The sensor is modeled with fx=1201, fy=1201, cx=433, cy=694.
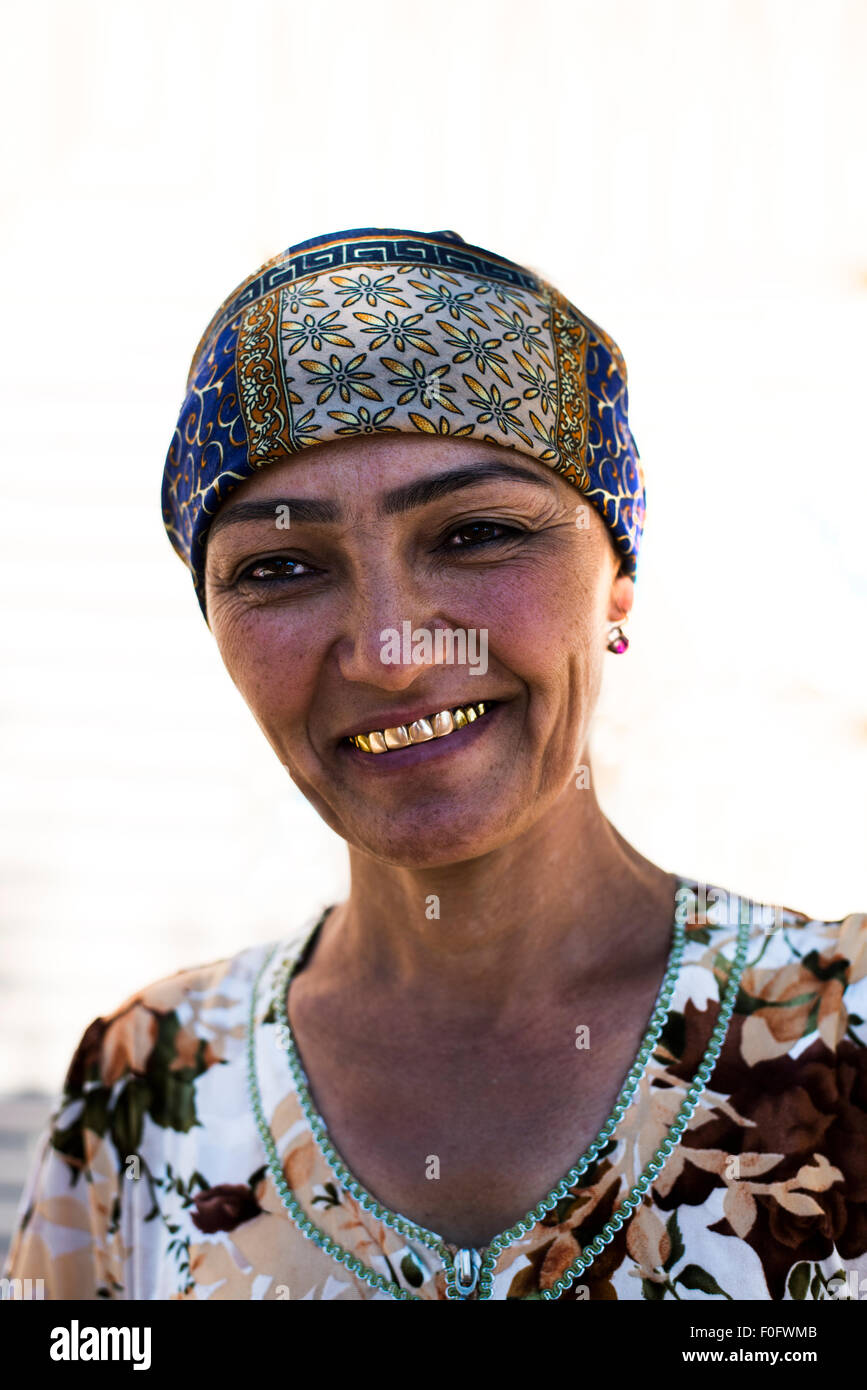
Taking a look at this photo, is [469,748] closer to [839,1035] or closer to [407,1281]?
[839,1035]

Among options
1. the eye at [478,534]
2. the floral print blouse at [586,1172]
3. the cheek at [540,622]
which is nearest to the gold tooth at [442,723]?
the cheek at [540,622]

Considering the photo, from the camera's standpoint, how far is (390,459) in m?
1.64

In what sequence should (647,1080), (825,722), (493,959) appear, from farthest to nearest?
(825,722)
(493,959)
(647,1080)

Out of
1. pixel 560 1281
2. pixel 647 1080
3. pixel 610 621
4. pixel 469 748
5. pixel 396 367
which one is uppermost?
pixel 396 367

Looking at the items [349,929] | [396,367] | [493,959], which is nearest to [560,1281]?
[493,959]

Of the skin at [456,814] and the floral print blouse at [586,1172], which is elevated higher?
the skin at [456,814]

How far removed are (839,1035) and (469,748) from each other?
0.67m

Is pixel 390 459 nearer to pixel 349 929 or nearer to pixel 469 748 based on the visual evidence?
pixel 469 748

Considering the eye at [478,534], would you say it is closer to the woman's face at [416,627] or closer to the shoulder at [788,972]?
the woman's face at [416,627]

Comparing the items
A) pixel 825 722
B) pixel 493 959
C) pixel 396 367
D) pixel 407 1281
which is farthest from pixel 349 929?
pixel 825 722

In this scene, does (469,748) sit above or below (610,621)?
below

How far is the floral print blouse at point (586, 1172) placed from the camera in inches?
64.5

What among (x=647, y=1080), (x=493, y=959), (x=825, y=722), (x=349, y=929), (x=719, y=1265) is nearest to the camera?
(x=719, y=1265)

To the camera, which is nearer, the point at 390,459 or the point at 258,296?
the point at 390,459
